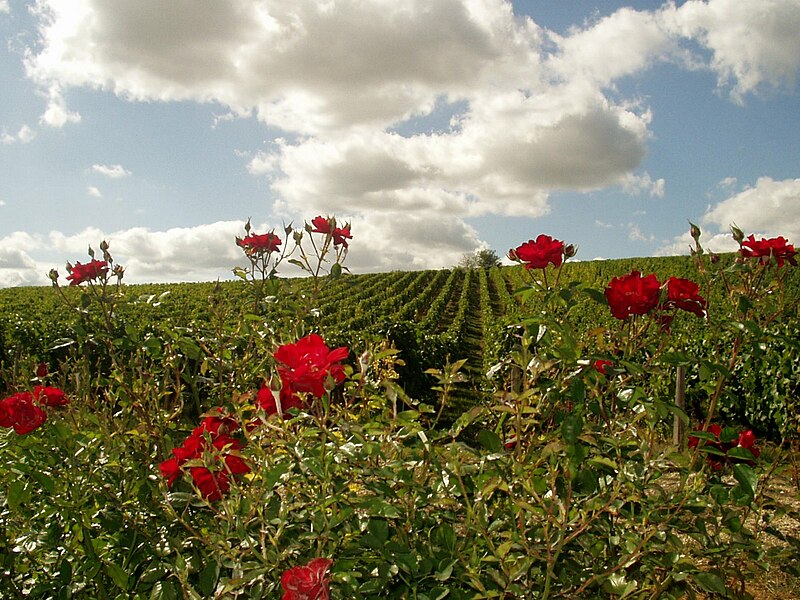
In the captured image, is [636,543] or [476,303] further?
[476,303]

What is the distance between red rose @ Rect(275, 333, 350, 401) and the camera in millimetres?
1427

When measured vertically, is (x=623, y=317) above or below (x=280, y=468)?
above

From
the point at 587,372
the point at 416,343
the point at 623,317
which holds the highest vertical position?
the point at 623,317

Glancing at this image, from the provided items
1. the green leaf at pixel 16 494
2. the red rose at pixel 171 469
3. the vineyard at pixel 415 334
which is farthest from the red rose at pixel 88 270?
the red rose at pixel 171 469

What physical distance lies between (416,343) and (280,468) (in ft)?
31.2

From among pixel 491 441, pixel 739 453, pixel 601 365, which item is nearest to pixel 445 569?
pixel 491 441

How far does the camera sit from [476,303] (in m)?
29.0

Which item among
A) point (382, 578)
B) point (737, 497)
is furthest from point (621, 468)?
point (382, 578)

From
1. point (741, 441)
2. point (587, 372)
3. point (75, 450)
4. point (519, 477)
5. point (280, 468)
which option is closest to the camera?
point (280, 468)

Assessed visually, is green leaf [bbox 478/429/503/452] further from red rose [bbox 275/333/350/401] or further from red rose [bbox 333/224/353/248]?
red rose [bbox 333/224/353/248]

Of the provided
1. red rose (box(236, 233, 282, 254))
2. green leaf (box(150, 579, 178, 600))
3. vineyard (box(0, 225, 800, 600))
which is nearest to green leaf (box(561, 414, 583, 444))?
vineyard (box(0, 225, 800, 600))

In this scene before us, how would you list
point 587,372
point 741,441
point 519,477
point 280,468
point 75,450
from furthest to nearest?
1. point 741,441
2. point 75,450
3. point 587,372
4. point 519,477
5. point 280,468

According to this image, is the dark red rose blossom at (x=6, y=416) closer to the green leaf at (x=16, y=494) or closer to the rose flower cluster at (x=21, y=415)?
the rose flower cluster at (x=21, y=415)

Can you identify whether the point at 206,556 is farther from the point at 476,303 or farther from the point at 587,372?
the point at 476,303
